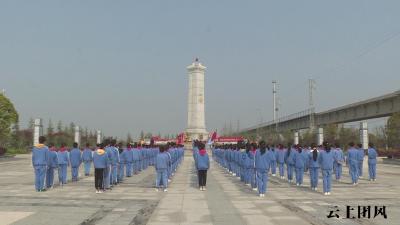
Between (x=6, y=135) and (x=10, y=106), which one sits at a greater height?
(x=10, y=106)

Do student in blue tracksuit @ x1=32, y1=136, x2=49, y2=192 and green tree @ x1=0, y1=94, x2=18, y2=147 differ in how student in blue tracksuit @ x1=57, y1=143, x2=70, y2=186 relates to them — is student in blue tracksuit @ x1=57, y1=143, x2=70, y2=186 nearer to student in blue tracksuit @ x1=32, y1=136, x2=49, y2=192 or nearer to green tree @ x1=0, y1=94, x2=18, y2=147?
student in blue tracksuit @ x1=32, y1=136, x2=49, y2=192

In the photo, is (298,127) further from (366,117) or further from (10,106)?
(10,106)

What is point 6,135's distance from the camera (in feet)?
168

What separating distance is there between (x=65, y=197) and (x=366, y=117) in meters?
44.9

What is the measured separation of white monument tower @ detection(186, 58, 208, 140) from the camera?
213 ft

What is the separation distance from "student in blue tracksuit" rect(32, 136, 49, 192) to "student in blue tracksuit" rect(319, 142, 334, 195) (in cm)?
990

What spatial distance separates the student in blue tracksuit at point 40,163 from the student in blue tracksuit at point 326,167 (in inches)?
390

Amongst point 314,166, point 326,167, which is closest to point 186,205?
point 326,167

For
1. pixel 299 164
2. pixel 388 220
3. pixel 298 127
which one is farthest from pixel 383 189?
pixel 298 127

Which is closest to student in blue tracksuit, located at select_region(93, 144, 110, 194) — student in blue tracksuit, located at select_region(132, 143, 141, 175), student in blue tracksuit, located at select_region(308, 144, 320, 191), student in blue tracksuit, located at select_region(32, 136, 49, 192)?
student in blue tracksuit, located at select_region(32, 136, 49, 192)

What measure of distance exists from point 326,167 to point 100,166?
26.4ft

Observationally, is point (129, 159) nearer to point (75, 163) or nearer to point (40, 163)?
point (75, 163)

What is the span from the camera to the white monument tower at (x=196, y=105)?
213 ft

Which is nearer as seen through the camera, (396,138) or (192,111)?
(396,138)
